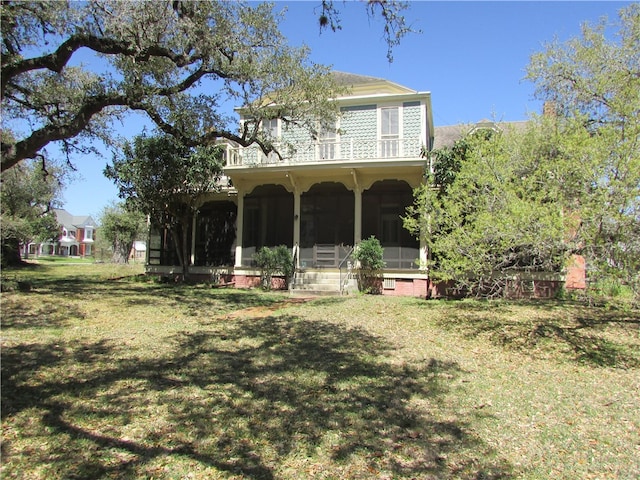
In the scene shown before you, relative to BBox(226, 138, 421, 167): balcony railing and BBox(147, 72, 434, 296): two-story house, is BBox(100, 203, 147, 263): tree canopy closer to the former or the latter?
BBox(147, 72, 434, 296): two-story house

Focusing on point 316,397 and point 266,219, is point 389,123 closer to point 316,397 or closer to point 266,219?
point 266,219

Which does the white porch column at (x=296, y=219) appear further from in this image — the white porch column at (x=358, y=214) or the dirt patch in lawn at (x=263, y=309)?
the dirt patch in lawn at (x=263, y=309)

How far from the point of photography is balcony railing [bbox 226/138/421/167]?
51.1 feet

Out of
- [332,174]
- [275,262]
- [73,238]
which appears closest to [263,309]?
[275,262]

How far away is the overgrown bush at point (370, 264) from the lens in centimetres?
1488

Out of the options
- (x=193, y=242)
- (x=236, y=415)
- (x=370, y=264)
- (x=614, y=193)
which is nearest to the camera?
(x=236, y=415)

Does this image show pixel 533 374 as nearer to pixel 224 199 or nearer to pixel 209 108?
pixel 209 108

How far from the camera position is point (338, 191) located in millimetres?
17094

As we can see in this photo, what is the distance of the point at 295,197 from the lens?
16.8m

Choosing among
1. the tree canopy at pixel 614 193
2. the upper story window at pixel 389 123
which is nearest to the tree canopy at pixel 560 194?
the tree canopy at pixel 614 193

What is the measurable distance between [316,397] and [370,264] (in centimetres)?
1012

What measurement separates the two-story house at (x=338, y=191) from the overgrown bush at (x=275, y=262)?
55 centimetres

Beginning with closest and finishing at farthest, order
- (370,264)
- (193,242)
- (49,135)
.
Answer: (49,135) < (370,264) < (193,242)

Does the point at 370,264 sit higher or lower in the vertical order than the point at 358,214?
lower
